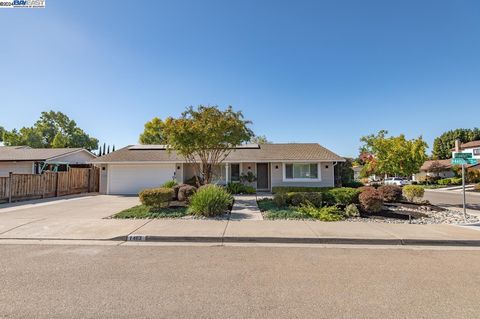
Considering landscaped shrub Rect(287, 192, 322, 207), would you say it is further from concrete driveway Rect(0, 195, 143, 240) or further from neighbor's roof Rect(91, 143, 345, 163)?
neighbor's roof Rect(91, 143, 345, 163)

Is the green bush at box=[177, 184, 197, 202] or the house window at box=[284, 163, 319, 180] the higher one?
the house window at box=[284, 163, 319, 180]

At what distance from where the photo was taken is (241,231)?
24.6 ft

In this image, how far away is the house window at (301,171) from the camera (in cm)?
1898

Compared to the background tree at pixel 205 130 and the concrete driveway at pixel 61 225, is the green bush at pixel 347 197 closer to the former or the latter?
the background tree at pixel 205 130

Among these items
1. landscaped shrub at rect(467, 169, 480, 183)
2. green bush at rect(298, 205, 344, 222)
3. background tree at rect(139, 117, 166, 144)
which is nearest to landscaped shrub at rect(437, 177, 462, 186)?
landscaped shrub at rect(467, 169, 480, 183)

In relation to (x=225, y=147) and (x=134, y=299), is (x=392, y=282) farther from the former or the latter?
(x=225, y=147)

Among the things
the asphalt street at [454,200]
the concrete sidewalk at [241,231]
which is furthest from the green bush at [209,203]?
the asphalt street at [454,200]

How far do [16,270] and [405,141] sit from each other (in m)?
17.6

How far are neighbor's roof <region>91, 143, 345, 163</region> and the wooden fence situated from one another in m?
1.92

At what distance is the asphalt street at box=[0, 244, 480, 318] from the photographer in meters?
3.37

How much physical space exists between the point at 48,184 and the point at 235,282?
17581mm

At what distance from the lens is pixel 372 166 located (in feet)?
53.5

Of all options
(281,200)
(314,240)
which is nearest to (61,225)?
(314,240)

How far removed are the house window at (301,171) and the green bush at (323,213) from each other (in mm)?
8337
